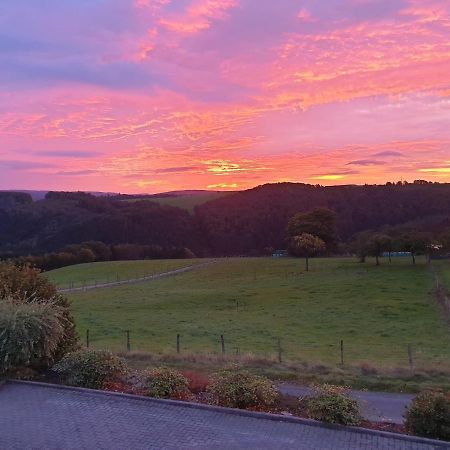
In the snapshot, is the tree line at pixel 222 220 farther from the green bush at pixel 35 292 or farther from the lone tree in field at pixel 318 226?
the green bush at pixel 35 292

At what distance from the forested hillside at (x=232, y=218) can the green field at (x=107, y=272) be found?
144 feet

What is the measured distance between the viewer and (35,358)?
16016 millimetres

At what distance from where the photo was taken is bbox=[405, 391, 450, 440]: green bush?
11.0 m

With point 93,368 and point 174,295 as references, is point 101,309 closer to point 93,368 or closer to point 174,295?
point 174,295

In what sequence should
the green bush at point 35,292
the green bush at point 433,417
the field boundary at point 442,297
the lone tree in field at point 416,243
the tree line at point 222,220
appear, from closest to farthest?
1. the green bush at point 433,417
2. the green bush at point 35,292
3. the field boundary at point 442,297
4. the lone tree in field at point 416,243
5. the tree line at point 222,220

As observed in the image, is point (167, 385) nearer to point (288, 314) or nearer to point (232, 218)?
point (288, 314)

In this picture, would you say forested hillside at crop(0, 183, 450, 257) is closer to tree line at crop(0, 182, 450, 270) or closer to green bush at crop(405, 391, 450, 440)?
tree line at crop(0, 182, 450, 270)

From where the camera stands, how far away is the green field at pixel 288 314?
84.7 ft

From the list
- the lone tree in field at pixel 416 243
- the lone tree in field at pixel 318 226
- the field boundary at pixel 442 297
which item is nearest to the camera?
the field boundary at pixel 442 297

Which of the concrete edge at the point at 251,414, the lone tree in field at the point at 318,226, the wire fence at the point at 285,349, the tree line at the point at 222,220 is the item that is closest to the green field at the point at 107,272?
the lone tree in field at the point at 318,226

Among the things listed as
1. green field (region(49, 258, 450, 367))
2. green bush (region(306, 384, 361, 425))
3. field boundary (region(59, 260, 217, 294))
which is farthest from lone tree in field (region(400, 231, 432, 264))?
green bush (region(306, 384, 361, 425))

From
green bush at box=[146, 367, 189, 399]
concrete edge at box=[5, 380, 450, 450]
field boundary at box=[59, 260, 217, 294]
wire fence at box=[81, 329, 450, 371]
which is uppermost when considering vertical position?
green bush at box=[146, 367, 189, 399]

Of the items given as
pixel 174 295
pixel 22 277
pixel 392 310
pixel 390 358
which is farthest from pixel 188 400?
pixel 174 295

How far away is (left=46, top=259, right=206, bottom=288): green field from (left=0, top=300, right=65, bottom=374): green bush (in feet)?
159
